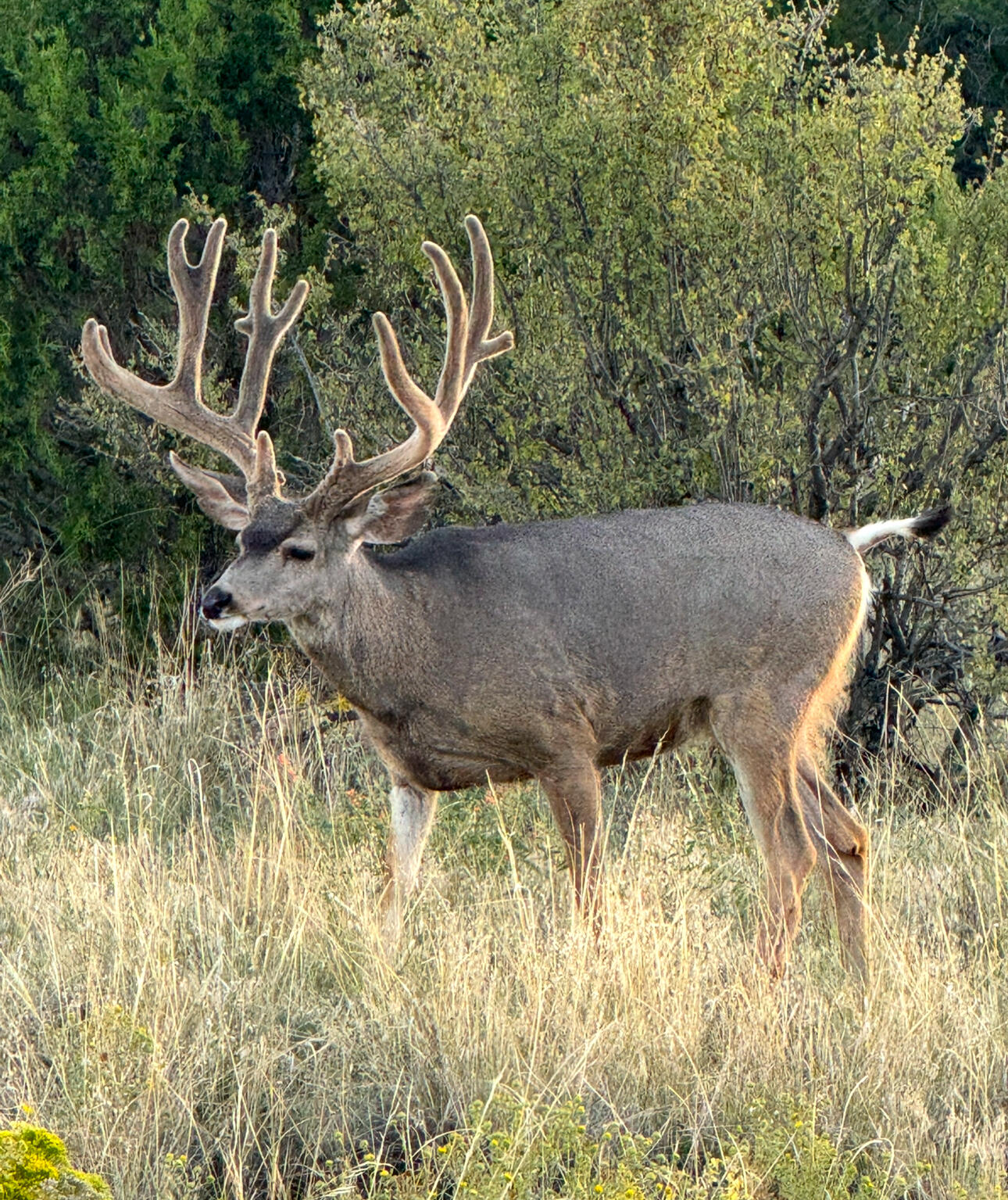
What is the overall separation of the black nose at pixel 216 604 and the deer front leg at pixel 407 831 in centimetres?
86

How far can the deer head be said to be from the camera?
18.6 ft

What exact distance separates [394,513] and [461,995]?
1.91 meters

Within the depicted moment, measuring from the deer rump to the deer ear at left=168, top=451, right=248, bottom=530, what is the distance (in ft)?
Answer: 1.95

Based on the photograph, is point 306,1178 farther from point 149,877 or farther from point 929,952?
point 929,952

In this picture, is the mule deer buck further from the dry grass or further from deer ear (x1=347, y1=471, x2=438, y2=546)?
the dry grass

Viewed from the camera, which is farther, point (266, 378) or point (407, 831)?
point (266, 378)

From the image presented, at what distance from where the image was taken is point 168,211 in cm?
885

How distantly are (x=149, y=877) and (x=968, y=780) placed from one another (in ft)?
10.3

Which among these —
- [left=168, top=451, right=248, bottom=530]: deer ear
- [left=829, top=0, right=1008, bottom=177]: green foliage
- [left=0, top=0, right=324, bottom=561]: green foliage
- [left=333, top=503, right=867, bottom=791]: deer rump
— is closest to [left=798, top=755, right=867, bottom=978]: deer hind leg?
[left=333, top=503, right=867, bottom=791]: deer rump

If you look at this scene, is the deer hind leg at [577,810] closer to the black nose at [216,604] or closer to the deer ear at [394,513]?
the deer ear at [394,513]

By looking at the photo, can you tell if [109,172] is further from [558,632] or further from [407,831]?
[407,831]

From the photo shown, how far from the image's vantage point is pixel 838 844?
6.05 meters

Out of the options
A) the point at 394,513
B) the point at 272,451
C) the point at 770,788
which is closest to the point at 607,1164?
the point at 770,788

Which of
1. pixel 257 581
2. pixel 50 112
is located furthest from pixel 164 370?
pixel 257 581
